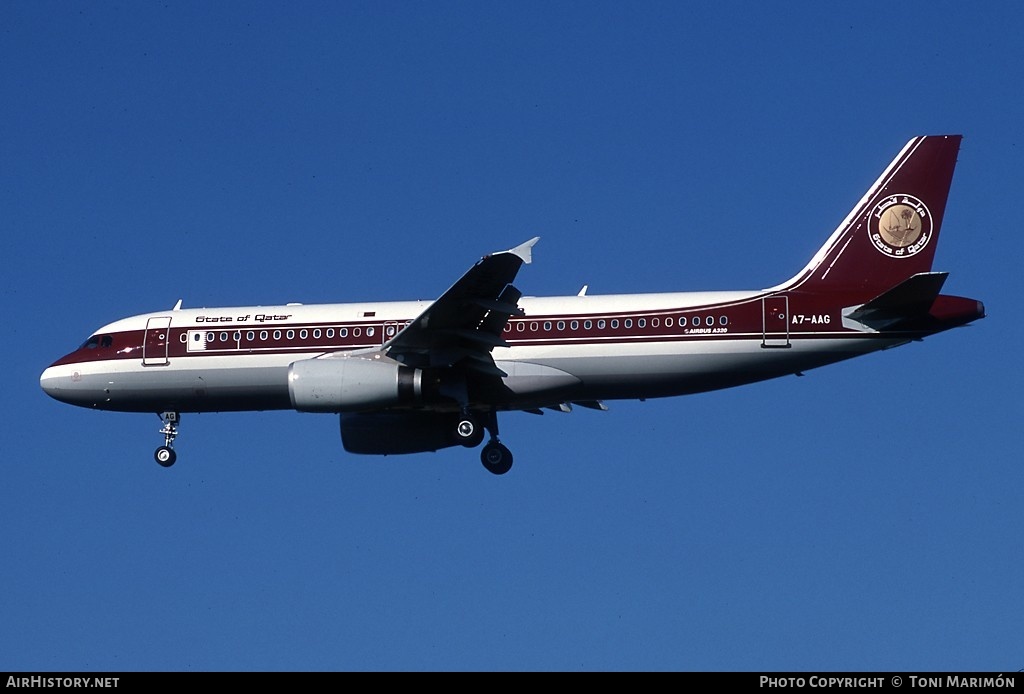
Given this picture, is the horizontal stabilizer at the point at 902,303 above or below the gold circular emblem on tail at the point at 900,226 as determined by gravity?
below

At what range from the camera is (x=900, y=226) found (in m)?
33.1

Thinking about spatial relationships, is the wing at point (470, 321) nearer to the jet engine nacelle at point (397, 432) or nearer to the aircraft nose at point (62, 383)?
the jet engine nacelle at point (397, 432)

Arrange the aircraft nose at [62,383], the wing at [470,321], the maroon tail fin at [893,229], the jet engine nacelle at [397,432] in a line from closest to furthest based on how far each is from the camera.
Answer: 1. the wing at [470,321]
2. the maroon tail fin at [893,229]
3. the jet engine nacelle at [397,432]
4. the aircraft nose at [62,383]

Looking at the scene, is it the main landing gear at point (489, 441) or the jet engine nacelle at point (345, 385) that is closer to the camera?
the jet engine nacelle at point (345, 385)

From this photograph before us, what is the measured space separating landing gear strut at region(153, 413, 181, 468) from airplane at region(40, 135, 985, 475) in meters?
0.04

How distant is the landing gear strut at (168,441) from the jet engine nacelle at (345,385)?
5545 mm

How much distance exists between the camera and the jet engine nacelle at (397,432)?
34.8 m

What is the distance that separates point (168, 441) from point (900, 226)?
18608mm

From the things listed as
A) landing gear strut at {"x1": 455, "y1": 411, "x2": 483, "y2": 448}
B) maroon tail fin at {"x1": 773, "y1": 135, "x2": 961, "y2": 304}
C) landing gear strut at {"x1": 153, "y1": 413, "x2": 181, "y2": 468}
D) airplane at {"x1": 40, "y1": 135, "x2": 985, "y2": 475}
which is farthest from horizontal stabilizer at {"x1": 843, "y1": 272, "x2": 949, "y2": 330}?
landing gear strut at {"x1": 153, "y1": 413, "x2": 181, "y2": 468}

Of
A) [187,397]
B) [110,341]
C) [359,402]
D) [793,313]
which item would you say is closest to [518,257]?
[359,402]

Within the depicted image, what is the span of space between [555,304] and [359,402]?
5.42 meters

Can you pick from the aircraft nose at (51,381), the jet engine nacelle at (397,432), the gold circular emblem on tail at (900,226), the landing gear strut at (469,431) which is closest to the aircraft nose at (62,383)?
the aircraft nose at (51,381)

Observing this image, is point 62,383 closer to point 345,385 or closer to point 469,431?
point 345,385

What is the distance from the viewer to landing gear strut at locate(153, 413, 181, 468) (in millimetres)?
35219
